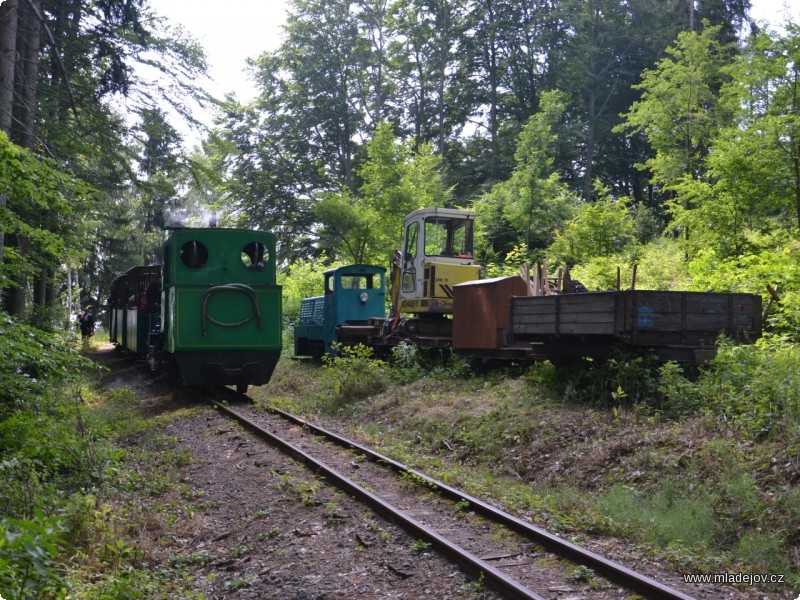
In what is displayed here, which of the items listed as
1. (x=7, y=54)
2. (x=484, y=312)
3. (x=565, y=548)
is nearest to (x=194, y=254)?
(x=7, y=54)

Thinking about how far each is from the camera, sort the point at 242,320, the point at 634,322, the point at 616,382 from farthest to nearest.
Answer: the point at 242,320, the point at 616,382, the point at 634,322

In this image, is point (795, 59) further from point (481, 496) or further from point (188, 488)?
point (188, 488)

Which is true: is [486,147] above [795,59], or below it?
above

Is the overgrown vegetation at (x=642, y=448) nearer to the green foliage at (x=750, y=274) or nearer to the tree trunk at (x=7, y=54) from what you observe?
the green foliage at (x=750, y=274)

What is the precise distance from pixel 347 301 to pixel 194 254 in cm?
755

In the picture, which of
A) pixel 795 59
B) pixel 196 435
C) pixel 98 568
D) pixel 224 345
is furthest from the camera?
pixel 795 59

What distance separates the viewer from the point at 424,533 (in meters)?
6.48

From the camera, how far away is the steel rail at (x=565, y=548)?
5.14 m

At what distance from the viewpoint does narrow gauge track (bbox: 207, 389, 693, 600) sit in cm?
530

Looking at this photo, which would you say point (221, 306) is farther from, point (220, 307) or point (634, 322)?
point (634, 322)

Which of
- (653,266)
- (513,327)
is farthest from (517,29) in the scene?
(513,327)

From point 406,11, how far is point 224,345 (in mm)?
32206

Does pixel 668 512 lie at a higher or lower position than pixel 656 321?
lower

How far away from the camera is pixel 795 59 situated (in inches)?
716
